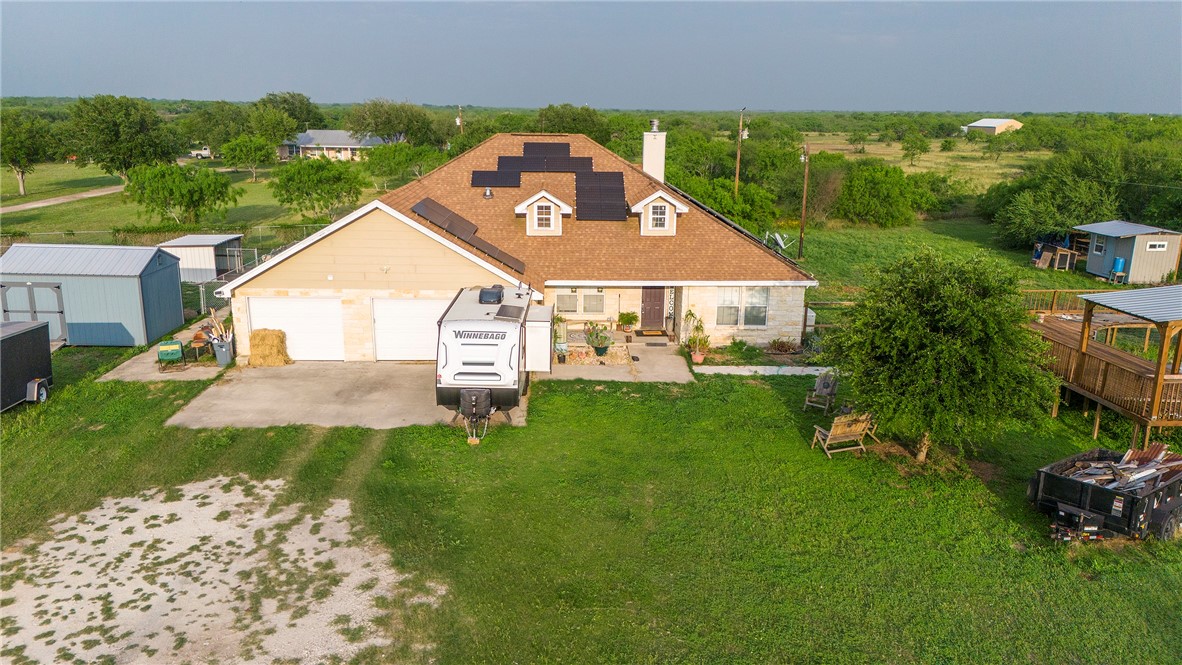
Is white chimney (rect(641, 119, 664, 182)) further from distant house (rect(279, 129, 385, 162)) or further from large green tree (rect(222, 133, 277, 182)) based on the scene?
distant house (rect(279, 129, 385, 162))

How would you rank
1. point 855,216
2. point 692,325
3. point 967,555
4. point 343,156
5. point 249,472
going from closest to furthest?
point 967,555, point 249,472, point 692,325, point 855,216, point 343,156

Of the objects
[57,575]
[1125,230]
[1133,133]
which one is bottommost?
[57,575]

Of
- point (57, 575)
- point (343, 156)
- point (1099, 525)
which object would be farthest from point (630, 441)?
point (343, 156)

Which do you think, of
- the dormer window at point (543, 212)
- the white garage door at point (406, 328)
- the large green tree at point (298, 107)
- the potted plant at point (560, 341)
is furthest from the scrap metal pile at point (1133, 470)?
the large green tree at point (298, 107)

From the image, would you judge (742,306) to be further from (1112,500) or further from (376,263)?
(1112,500)

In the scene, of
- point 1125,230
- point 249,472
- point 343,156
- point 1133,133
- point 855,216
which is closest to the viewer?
point 249,472

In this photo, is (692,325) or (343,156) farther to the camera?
(343,156)

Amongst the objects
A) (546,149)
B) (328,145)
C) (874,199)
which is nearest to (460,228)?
(546,149)

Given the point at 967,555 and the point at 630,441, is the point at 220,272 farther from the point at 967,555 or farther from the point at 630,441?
the point at 967,555

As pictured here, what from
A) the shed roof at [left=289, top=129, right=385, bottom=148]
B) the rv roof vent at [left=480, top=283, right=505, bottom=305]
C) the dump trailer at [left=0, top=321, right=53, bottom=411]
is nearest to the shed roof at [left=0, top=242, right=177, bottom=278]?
the dump trailer at [left=0, top=321, right=53, bottom=411]
